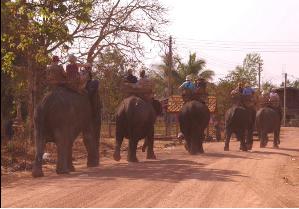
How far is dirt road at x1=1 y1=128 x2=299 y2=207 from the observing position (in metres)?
9.74

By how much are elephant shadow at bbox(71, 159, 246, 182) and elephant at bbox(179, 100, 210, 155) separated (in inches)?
159

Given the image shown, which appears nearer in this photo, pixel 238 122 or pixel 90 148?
pixel 90 148

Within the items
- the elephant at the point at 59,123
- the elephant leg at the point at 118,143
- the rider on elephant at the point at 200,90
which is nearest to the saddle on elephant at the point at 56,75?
the elephant at the point at 59,123

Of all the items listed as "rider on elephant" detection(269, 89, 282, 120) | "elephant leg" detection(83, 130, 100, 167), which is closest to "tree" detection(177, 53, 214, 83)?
"rider on elephant" detection(269, 89, 282, 120)

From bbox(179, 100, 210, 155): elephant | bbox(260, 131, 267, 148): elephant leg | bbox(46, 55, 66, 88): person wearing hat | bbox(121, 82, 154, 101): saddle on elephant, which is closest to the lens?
bbox(46, 55, 66, 88): person wearing hat

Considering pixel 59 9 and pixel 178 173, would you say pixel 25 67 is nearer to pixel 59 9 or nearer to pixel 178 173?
pixel 59 9

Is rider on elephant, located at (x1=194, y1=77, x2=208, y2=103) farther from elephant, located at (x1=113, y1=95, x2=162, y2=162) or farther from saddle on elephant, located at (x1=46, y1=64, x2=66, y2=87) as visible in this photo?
saddle on elephant, located at (x1=46, y1=64, x2=66, y2=87)

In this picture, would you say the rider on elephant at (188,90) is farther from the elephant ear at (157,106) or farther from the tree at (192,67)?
the tree at (192,67)

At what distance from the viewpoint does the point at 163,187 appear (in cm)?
1151

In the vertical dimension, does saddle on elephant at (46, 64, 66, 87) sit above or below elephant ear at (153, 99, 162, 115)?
above

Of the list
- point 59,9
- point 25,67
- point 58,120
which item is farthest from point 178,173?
point 25,67

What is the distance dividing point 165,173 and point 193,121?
268 inches

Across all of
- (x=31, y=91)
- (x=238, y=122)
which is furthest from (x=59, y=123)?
(x=238, y=122)

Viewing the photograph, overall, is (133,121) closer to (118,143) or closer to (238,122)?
(118,143)
